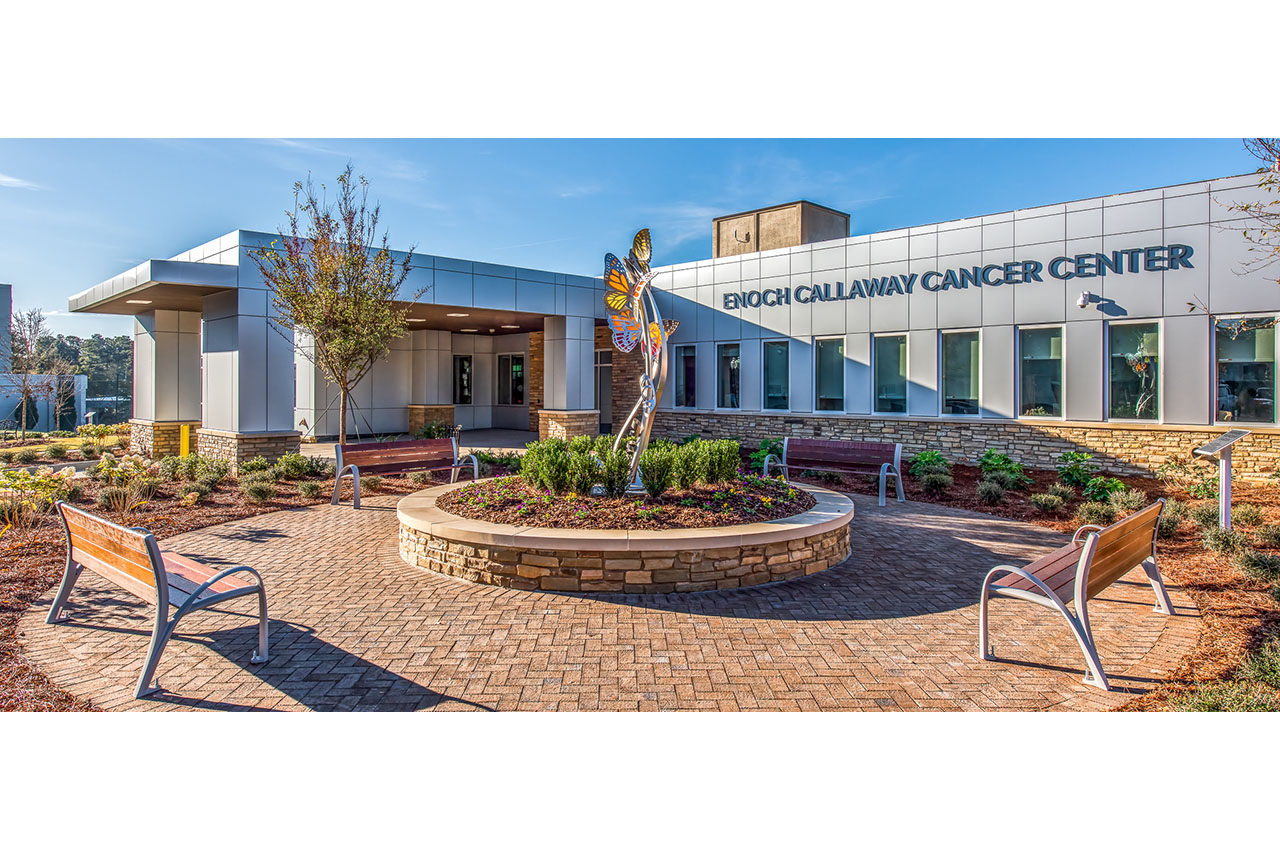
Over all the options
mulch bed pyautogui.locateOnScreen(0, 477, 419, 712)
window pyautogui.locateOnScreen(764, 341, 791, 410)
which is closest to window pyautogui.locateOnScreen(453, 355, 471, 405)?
window pyautogui.locateOnScreen(764, 341, 791, 410)

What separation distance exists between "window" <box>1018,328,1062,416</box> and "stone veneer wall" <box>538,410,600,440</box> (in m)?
9.63

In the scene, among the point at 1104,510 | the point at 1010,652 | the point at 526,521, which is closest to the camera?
the point at 1010,652

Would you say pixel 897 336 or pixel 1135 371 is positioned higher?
pixel 897 336

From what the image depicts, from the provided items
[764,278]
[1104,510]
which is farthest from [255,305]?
[1104,510]

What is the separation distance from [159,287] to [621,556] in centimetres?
1181

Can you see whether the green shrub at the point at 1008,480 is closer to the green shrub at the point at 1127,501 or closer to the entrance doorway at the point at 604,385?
the green shrub at the point at 1127,501

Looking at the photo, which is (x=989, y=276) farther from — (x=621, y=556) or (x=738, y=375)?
(x=621, y=556)

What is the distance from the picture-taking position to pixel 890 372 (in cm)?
1526

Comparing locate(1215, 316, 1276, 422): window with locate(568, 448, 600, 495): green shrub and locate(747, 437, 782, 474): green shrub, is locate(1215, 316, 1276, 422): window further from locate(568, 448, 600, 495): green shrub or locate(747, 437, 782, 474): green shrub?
locate(568, 448, 600, 495): green shrub

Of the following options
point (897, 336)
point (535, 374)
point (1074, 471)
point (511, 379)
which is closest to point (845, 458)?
point (1074, 471)

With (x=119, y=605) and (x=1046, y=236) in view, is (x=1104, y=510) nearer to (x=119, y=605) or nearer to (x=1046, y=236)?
(x=1046, y=236)

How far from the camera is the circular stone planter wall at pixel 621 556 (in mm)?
5660

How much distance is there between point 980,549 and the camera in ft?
24.7

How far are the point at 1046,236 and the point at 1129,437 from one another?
3.92m
